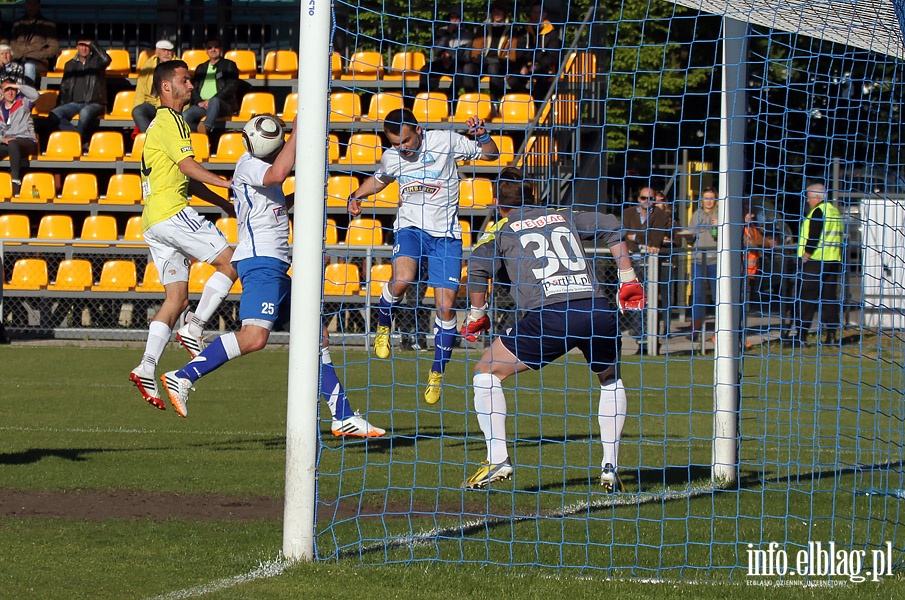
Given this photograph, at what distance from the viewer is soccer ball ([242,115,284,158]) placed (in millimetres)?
8156

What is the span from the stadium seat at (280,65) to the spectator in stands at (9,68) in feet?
13.8

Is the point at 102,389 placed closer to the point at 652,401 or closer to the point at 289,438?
the point at 652,401

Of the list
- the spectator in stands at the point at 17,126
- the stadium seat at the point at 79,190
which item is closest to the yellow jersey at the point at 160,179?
the stadium seat at the point at 79,190

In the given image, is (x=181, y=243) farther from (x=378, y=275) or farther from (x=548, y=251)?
(x=378, y=275)

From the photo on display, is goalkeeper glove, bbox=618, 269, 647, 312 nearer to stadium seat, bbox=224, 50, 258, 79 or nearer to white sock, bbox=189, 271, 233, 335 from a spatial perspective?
white sock, bbox=189, 271, 233, 335

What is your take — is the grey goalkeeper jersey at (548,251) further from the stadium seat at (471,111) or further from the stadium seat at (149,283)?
the stadium seat at (149,283)

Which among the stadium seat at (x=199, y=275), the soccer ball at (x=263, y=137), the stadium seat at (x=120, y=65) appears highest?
the stadium seat at (x=120, y=65)

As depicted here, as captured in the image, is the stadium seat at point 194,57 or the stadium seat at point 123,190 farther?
the stadium seat at point 194,57

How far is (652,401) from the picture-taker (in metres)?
12.4

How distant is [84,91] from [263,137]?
13.7 m

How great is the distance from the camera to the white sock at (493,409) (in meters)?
7.07

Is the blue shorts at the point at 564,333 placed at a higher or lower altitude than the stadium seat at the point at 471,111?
lower

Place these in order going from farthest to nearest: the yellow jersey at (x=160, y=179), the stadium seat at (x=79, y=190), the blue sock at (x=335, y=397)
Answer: the stadium seat at (x=79, y=190) < the yellow jersey at (x=160, y=179) < the blue sock at (x=335, y=397)

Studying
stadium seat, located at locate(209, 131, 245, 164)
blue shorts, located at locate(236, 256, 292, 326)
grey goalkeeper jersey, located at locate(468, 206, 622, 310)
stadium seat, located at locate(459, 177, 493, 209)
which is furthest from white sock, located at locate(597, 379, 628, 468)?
stadium seat, located at locate(209, 131, 245, 164)
